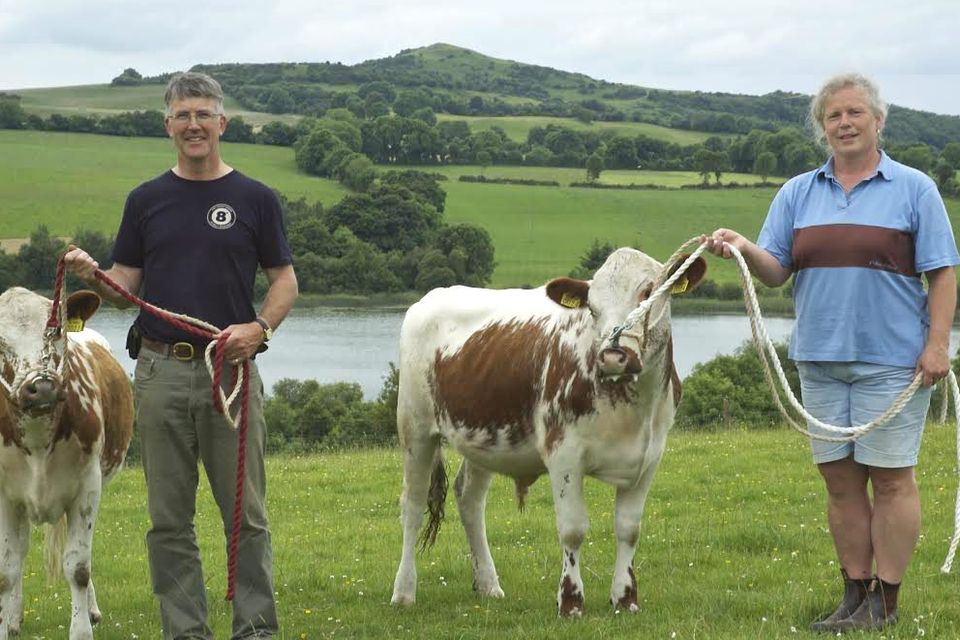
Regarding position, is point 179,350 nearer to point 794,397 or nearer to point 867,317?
point 794,397

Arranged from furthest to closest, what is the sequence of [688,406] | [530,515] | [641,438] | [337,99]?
[337,99]
[688,406]
[530,515]
[641,438]

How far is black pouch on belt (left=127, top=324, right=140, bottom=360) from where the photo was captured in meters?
6.68

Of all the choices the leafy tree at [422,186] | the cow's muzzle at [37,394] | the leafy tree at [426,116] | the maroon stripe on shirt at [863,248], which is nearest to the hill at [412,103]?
the leafy tree at [426,116]

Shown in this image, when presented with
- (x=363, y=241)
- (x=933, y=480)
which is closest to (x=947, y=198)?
(x=363, y=241)

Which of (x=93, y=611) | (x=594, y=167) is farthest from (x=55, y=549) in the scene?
(x=594, y=167)

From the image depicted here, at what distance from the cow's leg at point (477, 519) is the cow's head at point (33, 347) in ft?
10.6

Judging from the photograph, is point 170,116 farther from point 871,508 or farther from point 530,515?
point 530,515

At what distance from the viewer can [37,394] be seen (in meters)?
6.50

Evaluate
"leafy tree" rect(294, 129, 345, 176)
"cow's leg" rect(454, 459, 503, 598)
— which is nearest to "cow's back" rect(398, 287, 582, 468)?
"cow's leg" rect(454, 459, 503, 598)

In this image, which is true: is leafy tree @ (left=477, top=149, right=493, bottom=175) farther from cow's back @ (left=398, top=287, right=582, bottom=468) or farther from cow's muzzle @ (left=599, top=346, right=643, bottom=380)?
cow's muzzle @ (left=599, top=346, right=643, bottom=380)

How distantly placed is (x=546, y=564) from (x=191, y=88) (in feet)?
16.4

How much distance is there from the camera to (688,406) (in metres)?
41.6

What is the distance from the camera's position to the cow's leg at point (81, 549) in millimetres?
7371

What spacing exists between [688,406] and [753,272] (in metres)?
35.1
